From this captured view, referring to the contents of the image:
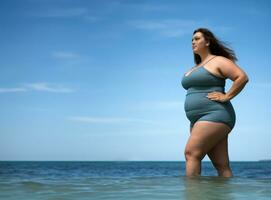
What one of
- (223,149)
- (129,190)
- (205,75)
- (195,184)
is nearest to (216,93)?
(205,75)

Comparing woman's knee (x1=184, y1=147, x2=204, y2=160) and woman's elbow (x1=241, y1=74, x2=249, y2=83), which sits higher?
woman's elbow (x1=241, y1=74, x2=249, y2=83)

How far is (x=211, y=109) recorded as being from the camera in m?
5.06

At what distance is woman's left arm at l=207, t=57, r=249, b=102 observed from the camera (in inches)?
198

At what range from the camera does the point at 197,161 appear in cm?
511

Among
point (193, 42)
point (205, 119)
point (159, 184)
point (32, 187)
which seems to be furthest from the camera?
point (193, 42)

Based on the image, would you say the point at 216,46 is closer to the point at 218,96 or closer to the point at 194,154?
the point at 218,96

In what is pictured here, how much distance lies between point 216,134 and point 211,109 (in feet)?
0.98

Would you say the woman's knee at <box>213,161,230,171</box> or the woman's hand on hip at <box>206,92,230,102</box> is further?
the woman's knee at <box>213,161,230,171</box>

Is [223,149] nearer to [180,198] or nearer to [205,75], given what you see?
[205,75]

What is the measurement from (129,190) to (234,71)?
2.00 metres

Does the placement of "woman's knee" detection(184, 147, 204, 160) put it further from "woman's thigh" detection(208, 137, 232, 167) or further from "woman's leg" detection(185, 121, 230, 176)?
"woman's thigh" detection(208, 137, 232, 167)

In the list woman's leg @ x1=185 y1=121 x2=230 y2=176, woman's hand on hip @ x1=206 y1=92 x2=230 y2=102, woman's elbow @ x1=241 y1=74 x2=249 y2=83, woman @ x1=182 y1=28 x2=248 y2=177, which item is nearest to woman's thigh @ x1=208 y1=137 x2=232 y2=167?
woman @ x1=182 y1=28 x2=248 y2=177

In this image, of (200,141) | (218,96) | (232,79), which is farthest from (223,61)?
(200,141)

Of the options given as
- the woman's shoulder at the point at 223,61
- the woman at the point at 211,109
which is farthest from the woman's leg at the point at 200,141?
the woman's shoulder at the point at 223,61
